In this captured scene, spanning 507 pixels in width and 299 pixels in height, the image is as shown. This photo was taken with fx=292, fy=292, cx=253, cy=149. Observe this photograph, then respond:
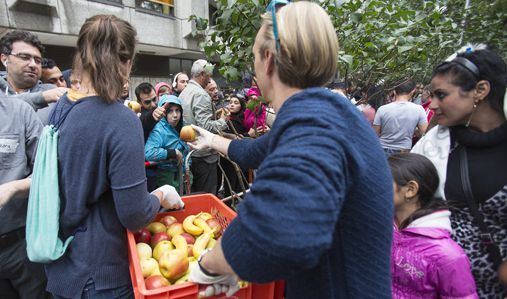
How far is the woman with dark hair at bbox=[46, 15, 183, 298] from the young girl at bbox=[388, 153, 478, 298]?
1272 millimetres

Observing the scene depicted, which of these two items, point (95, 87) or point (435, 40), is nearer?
point (95, 87)

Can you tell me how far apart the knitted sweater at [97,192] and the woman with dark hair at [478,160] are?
1.63m

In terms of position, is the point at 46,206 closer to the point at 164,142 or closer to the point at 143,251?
the point at 143,251

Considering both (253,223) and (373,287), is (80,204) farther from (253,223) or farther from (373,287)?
(373,287)

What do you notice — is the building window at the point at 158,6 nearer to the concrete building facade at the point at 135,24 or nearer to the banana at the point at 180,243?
the concrete building facade at the point at 135,24

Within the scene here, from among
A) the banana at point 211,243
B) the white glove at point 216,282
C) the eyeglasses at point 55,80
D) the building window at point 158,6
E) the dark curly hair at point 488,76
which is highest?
the building window at point 158,6

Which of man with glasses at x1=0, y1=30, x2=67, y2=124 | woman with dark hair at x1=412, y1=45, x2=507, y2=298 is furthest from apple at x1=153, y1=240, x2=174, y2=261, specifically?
man with glasses at x1=0, y1=30, x2=67, y2=124

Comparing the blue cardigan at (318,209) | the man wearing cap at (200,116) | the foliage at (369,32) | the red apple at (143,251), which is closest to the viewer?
the blue cardigan at (318,209)

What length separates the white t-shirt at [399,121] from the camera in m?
4.61

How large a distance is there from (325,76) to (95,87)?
37.5 inches

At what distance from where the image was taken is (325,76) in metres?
0.91

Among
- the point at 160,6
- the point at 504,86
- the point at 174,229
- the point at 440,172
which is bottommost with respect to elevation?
the point at 174,229

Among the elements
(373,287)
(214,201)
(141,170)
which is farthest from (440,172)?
(141,170)

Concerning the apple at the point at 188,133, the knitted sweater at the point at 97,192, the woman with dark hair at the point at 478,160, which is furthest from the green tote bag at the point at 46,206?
the woman with dark hair at the point at 478,160
